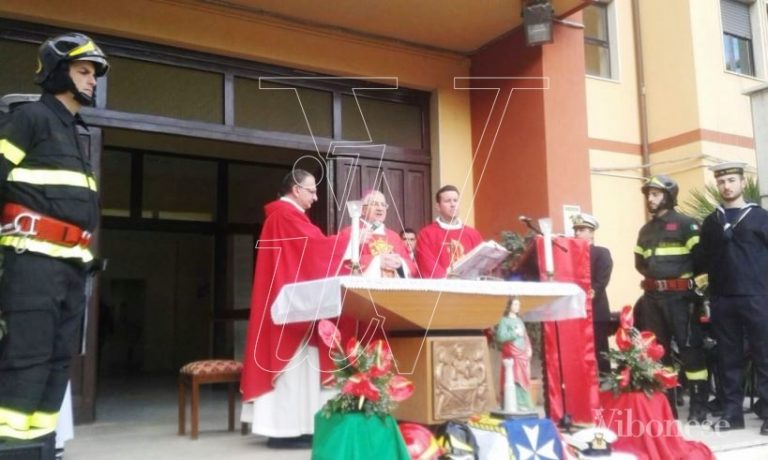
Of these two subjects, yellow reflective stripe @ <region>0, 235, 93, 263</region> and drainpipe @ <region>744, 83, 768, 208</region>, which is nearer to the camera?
yellow reflective stripe @ <region>0, 235, 93, 263</region>

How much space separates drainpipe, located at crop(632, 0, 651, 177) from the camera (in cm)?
1199

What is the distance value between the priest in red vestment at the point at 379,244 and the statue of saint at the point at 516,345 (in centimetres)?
74

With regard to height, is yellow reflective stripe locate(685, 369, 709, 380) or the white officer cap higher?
the white officer cap

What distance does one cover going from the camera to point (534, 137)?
693cm

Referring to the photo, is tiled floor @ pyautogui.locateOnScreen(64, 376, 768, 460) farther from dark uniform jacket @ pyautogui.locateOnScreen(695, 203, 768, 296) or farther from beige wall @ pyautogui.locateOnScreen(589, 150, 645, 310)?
beige wall @ pyautogui.locateOnScreen(589, 150, 645, 310)

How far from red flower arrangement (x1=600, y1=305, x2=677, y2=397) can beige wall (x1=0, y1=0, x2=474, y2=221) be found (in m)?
3.29

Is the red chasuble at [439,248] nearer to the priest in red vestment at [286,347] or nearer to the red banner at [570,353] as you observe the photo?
the red banner at [570,353]

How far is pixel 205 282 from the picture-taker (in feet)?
42.7

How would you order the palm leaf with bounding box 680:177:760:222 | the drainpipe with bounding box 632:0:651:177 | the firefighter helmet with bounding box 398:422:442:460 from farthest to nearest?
the drainpipe with bounding box 632:0:651:177
the palm leaf with bounding box 680:177:760:222
the firefighter helmet with bounding box 398:422:442:460

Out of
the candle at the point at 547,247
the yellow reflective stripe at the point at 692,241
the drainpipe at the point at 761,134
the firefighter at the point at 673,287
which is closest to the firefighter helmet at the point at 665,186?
the firefighter at the point at 673,287

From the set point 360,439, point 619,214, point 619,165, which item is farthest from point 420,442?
point 619,165

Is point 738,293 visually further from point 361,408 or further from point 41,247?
point 41,247

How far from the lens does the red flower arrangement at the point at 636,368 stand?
14.3ft

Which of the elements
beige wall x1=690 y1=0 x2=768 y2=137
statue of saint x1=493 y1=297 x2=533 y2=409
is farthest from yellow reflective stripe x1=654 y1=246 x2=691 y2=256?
beige wall x1=690 y1=0 x2=768 y2=137
